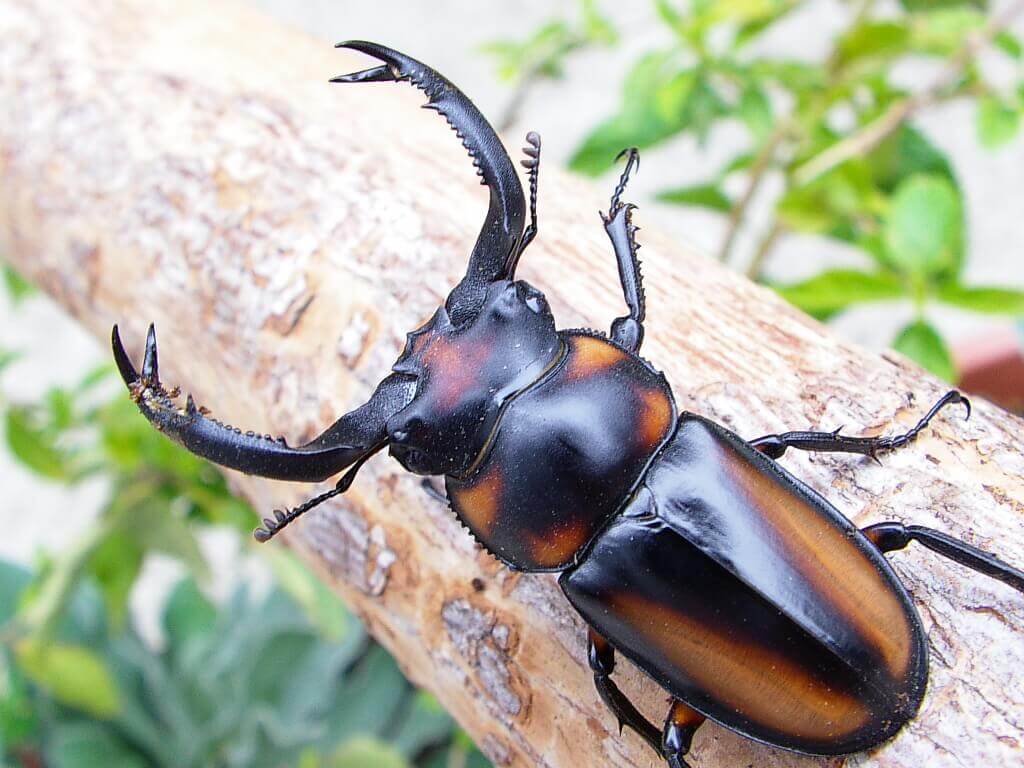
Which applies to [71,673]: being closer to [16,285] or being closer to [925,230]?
[16,285]

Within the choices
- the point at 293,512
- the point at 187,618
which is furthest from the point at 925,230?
the point at 187,618

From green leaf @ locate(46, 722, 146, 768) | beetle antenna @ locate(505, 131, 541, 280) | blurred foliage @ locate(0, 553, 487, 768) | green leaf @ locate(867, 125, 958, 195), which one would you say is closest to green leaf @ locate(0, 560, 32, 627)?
blurred foliage @ locate(0, 553, 487, 768)

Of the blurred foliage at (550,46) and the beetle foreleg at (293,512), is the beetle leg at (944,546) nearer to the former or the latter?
the beetle foreleg at (293,512)

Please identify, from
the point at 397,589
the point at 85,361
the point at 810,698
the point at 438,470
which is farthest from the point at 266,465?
the point at 85,361

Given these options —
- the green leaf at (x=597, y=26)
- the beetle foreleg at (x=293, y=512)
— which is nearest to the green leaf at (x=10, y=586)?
the beetle foreleg at (x=293, y=512)

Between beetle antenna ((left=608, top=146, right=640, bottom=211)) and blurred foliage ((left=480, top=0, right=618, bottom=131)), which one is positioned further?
blurred foliage ((left=480, top=0, right=618, bottom=131))

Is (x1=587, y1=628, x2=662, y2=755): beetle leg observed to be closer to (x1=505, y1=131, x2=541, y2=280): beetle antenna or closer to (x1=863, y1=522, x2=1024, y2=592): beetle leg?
(x1=863, y1=522, x2=1024, y2=592): beetle leg

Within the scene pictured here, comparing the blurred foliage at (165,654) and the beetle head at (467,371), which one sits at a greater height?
the beetle head at (467,371)

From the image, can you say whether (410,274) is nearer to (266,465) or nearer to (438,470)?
(438,470)

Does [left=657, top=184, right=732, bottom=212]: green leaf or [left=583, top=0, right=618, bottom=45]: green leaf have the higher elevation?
[left=583, top=0, right=618, bottom=45]: green leaf
